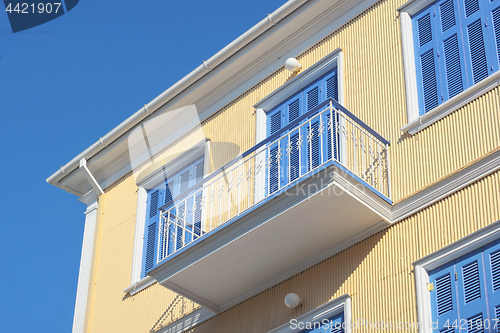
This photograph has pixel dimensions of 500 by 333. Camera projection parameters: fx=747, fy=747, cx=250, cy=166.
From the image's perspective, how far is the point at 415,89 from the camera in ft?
33.2

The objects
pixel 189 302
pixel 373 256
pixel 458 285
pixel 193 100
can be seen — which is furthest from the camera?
pixel 193 100

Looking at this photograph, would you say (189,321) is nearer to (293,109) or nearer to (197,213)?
(197,213)

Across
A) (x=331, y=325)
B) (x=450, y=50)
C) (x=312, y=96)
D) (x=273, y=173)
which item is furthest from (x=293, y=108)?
(x=331, y=325)

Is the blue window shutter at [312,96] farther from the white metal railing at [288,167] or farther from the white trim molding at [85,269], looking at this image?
the white trim molding at [85,269]

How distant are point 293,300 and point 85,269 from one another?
19.6 ft

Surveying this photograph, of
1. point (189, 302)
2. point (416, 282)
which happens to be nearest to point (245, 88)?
point (189, 302)

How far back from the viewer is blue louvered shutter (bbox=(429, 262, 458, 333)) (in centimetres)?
802

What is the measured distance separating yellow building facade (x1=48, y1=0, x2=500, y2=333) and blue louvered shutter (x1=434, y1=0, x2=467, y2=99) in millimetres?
321

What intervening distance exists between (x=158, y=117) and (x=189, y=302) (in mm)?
4042

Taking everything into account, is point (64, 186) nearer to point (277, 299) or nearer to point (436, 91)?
point (277, 299)

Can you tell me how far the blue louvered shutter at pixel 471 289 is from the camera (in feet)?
25.5

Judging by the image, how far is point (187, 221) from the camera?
12.0 m

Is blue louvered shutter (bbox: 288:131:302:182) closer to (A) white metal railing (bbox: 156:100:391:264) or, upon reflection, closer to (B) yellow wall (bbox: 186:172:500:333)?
(A) white metal railing (bbox: 156:100:391:264)

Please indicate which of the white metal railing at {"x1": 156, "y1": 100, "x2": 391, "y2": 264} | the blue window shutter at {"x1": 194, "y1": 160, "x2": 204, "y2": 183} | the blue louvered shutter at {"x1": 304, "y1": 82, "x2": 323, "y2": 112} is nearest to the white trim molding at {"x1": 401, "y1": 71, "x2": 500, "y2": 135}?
the white metal railing at {"x1": 156, "y1": 100, "x2": 391, "y2": 264}
